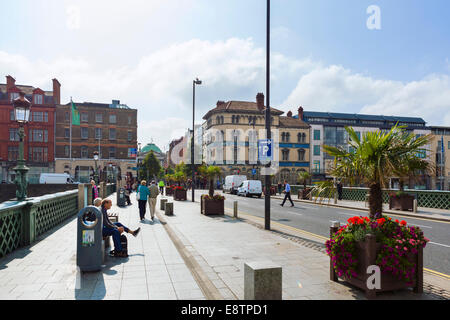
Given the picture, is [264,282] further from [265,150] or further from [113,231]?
[265,150]

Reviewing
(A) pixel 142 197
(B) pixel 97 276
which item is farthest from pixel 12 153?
(B) pixel 97 276

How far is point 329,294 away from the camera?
4730 mm

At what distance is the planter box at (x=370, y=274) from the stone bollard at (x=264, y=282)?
1423 mm

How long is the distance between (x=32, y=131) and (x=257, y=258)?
56479 millimetres

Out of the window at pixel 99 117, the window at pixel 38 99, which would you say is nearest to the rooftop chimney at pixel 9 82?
the window at pixel 38 99

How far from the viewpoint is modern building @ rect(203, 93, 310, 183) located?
56.0m

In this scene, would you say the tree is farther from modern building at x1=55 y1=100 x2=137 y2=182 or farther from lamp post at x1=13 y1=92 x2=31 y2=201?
lamp post at x1=13 y1=92 x2=31 y2=201

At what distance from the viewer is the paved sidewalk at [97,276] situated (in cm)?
474

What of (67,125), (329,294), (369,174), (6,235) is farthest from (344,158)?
(67,125)

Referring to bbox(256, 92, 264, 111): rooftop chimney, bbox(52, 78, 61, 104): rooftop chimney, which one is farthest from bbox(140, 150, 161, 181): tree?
bbox(256, 92, 264, 111): rooftop chimney

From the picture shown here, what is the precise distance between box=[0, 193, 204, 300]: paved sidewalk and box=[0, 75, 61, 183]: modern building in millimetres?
50190

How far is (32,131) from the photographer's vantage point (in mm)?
51781

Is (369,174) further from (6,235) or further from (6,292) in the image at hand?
(6,235)

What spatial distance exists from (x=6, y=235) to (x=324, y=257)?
7.45 metres
